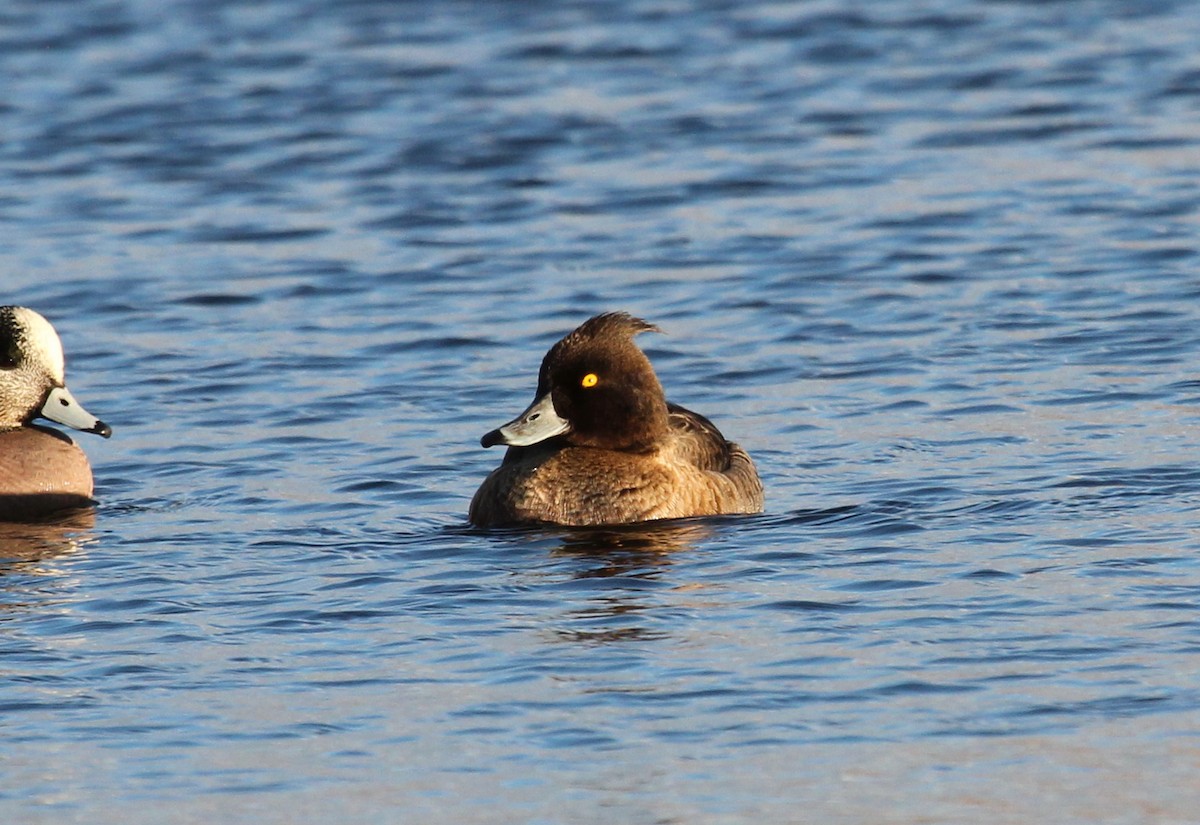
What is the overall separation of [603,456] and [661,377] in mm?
2879

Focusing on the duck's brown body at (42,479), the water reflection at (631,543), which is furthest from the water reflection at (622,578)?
the duck's brown body at (42,479)

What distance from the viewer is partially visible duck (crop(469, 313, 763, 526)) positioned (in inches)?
445

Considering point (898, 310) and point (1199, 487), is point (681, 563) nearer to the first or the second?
point (1199, 487)

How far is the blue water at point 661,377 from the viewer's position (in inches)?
312

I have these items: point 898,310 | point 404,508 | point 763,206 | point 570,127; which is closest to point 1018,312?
point 898,310

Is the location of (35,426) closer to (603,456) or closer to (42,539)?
(42,539)

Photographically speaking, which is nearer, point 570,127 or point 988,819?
point 988,819

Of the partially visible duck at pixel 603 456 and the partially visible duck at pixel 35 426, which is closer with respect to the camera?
the partially visible duck at pixel 603 456

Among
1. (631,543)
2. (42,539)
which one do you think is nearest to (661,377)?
(631,543)

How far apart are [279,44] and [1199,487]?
16.1 meters

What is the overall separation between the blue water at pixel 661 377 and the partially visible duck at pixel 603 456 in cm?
20

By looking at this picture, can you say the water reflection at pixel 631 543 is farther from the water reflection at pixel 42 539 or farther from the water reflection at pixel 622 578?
the water reflection at pixel 42 539

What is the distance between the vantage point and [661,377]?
1438 centimetres

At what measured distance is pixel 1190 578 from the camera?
959 centimetres
